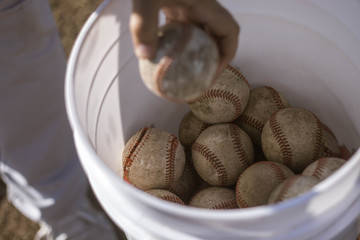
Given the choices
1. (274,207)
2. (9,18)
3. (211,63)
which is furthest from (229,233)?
(9,18)

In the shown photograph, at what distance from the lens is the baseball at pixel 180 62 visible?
0.94m

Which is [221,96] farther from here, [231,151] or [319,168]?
[319,168]

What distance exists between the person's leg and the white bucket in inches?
15.8

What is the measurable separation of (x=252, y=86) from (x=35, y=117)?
867 mm

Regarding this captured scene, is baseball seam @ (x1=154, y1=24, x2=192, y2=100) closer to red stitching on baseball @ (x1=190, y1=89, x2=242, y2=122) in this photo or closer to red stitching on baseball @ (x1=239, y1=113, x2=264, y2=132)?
red stitching on baseball @ (x1=190, y1=89, x2=242, y2=122)

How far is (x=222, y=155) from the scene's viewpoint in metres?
1.36

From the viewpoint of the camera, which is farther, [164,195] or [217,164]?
[217,164]

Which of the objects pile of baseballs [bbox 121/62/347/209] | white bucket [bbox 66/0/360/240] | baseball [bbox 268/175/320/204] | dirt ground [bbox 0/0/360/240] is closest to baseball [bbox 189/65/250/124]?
pile of baseballs [bbox 121/62/347/209]

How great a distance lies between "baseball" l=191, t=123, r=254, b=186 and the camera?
1.36m

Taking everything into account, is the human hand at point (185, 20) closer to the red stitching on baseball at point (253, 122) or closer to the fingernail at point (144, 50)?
the fingernail at point (144, 50)

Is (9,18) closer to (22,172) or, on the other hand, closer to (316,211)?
(22,172)

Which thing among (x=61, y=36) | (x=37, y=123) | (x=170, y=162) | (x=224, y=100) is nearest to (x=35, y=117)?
(x=37, y=123)

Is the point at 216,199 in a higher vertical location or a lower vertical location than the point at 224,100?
lower

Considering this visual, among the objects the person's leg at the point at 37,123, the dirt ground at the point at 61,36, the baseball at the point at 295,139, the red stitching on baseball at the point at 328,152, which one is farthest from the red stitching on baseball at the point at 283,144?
the dirt ground at the point at 61,36
